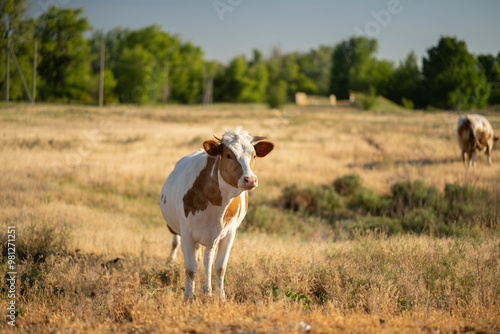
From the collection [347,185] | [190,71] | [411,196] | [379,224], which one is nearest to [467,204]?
[411,196]

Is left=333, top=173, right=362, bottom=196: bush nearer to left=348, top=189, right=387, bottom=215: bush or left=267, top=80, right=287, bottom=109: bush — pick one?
left=348, top=189, right=387, bottom=215: bush

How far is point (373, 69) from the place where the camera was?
82.4m

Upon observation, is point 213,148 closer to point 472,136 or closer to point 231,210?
point 231,210

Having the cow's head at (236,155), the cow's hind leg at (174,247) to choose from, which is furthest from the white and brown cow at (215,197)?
the cow's hind leg at (174,247)

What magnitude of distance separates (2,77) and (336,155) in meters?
42.9

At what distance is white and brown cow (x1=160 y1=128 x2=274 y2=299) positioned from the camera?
16.4ft

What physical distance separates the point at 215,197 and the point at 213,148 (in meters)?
0.65

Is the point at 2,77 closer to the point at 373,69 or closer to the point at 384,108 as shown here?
the point at 384,108

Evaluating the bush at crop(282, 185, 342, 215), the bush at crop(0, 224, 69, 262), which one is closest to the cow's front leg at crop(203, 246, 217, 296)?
the bush at crop(0, 224, 69, 262)

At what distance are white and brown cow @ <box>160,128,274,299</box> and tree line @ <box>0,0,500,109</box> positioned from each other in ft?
147

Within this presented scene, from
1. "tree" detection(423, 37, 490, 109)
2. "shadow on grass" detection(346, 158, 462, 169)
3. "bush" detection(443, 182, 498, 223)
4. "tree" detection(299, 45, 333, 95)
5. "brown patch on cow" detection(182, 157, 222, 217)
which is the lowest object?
"bush" detection(443, 182, 498, 223)

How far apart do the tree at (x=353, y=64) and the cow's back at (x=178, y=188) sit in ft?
264

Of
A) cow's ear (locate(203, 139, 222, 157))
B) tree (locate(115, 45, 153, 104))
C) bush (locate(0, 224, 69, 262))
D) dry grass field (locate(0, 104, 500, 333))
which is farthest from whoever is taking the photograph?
tree (locate(115, 45, 153, 104))

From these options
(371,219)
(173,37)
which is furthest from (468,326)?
(173,37)
